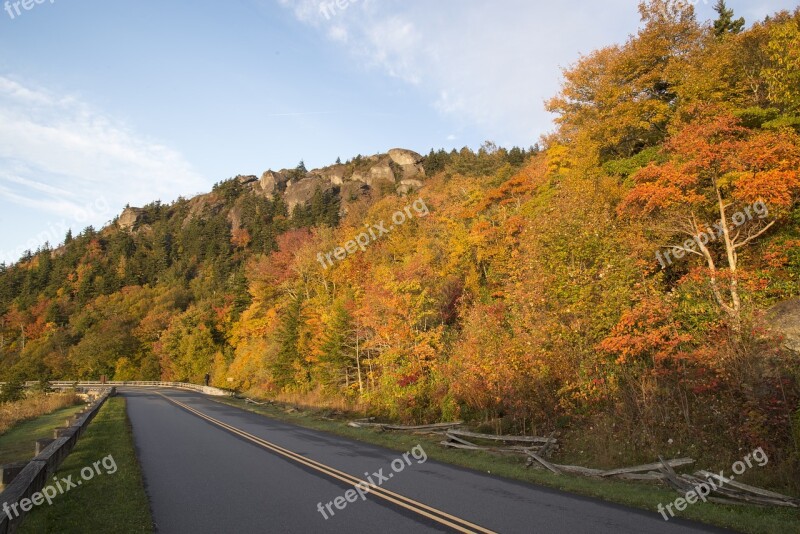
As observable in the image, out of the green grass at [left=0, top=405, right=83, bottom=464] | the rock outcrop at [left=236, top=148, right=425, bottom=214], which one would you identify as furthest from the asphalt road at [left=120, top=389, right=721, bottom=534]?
the rock outcrop at [left=236, top=148, right=425, bottom=214]

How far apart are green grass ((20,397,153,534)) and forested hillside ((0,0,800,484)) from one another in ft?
37.4

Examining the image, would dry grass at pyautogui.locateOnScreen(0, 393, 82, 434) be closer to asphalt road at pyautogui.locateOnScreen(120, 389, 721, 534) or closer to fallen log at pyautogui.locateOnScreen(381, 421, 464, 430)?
asphalt road at pyautogui.locateOnScreen(120, 389, 721, 534)

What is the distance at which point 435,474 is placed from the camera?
11547 millimetres

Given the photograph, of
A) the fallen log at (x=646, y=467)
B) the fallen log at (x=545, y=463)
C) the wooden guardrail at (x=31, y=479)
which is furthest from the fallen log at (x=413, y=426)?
the wooden guardrail at (x=31, y=479)

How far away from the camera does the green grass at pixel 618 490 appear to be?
24.7 feet

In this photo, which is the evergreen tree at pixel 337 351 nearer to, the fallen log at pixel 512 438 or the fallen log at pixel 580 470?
the fallen log at pixel 512 438

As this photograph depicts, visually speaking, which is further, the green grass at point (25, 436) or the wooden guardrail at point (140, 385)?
the wooden guardrail at point (140, 385)

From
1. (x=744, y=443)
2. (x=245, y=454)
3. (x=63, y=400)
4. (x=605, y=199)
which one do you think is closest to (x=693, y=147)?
(x=605, y=199)

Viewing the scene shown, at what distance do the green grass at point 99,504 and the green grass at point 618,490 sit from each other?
26.5 feet

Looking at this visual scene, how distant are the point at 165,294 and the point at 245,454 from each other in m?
96.3

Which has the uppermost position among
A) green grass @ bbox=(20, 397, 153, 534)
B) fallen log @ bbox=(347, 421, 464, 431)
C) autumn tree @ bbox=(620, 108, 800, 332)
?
autumn tree @ bbox=(620, 108, 800, 332)

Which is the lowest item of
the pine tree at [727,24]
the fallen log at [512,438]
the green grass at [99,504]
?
the fallen log at [512,438]

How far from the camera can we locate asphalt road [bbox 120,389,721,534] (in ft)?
24.6

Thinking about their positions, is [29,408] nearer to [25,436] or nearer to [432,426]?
[25,436]
